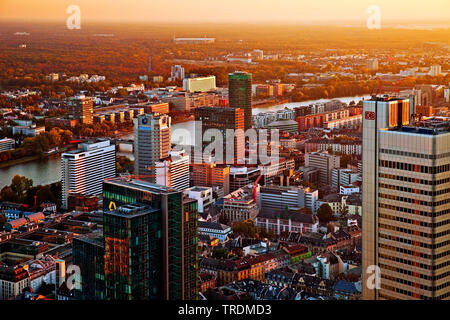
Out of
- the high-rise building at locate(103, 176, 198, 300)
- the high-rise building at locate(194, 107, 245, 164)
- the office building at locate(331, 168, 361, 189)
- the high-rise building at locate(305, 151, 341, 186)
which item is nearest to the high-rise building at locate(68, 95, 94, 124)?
the high-rise building at locate(194, 107, 245, 164)

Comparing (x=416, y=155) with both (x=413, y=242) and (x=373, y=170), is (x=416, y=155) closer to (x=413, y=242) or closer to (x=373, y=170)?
(x=373, y=170)

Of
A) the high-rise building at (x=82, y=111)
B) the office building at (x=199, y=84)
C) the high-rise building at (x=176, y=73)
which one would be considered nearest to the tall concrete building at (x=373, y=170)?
the high-rise building at (x=82, y=111)

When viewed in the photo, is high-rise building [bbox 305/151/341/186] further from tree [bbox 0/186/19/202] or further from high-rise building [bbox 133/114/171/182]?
tree [bbox 0/186/19/202]

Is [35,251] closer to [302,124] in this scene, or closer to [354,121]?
[302,124]

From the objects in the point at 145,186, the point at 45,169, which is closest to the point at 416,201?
the point at 145,186

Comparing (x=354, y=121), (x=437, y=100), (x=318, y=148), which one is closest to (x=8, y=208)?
(x=318, y=148)

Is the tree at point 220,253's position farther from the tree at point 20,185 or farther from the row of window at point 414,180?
the tree at point 20,185

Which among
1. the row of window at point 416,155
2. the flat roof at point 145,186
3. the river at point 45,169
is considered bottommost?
the river at point 45,169
